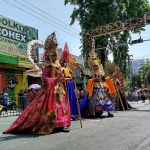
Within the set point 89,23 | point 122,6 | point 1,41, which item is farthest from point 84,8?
point 1,41

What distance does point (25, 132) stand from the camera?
6109 mm

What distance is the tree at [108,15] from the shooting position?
862 inches

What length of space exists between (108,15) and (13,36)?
8.55 metres

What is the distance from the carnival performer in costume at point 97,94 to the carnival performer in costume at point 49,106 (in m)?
3.06

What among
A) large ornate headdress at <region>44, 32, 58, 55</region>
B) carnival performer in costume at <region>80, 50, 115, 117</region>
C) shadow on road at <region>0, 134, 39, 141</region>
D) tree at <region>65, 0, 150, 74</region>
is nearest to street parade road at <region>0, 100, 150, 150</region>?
shadow on road at <region>0, 134, 39, 141</region>

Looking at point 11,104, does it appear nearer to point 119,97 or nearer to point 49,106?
point 119,97

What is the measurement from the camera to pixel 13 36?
64.5ft

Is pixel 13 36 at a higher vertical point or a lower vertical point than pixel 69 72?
higher

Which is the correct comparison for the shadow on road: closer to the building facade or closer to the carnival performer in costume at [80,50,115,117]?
the carnival performer in costume at [80,50,115,117]

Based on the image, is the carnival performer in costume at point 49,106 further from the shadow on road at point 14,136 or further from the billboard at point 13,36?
the billboard at point 13,36

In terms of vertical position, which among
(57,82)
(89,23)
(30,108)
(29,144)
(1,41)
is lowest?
(29,144)

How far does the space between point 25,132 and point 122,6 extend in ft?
59.0

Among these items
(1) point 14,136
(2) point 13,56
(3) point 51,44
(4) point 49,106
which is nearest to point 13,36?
(2) point 13,56

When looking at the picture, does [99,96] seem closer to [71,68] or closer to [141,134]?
[71,68]
